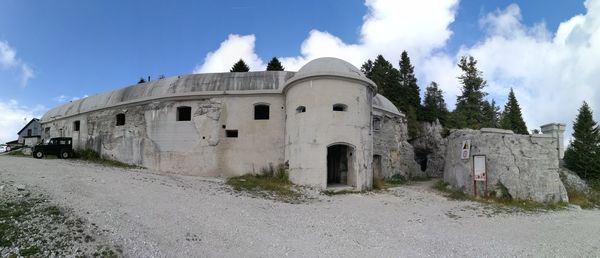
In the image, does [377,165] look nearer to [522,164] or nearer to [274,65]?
Answer: [522,164]

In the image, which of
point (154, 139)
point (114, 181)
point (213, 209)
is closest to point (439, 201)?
point (213, 209)

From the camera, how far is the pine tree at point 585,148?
23625 millimetres

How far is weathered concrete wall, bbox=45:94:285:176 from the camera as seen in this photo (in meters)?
15.7

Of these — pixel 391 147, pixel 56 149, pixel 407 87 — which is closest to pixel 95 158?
pixel 56 149

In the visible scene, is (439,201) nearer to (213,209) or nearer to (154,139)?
(213,209)

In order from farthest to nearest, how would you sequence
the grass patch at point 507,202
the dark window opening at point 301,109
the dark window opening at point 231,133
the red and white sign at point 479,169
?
A: the dark window opening at point 231,133, the dark window opening at point 301,109, the red and white sign at point 479,169, the grass patch at point 507,202

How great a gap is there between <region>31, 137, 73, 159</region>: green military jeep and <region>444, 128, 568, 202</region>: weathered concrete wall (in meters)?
21.9

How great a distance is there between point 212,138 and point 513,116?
114ft

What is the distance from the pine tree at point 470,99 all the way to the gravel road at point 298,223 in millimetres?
18082

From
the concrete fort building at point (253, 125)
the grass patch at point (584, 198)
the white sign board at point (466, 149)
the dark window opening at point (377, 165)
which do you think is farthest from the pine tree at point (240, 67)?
the grass patch at point (584, 198)

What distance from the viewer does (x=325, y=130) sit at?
13.2 metres

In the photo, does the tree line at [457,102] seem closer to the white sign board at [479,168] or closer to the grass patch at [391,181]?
the grass patch at [391,181]

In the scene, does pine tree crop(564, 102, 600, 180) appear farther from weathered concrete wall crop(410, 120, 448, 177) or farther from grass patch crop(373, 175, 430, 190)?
grass patch crop(373, 175, 430, 190)

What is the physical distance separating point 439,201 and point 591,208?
591cm
